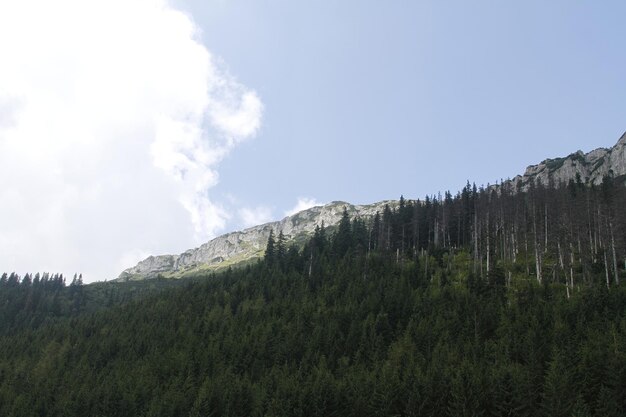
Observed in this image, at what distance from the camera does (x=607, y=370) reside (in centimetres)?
4444

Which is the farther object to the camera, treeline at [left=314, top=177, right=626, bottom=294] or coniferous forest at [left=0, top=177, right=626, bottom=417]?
treeline at [left=314, top=177, right=626, bottom=294]

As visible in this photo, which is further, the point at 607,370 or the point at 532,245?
the point at 532,245

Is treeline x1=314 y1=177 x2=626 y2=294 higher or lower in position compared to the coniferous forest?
higher

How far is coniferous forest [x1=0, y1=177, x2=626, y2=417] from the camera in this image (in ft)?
158

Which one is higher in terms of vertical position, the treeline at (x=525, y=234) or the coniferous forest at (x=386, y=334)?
the treeline at (x=525, y=234)

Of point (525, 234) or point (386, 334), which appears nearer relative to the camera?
point (386, 334)

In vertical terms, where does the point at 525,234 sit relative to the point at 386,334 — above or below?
above

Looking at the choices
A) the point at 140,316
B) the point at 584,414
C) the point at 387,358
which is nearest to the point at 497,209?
the point at 387,358

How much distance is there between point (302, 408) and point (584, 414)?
28151 mm

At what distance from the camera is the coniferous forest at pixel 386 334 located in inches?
1892

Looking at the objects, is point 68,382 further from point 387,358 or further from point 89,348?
point 387,358

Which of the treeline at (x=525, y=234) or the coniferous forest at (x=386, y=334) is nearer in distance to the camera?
the coniferous forest at (x=386, y=334)

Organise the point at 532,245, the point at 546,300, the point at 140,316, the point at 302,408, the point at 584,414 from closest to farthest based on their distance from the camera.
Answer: the point at 584,414 < the point at 302,408 < the point at 546,300 < the point at 532,245 < the point at 140,316

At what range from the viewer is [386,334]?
232ft
